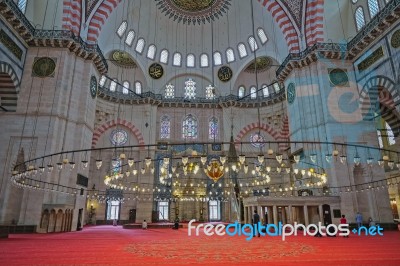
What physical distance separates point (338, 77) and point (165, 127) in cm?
1272

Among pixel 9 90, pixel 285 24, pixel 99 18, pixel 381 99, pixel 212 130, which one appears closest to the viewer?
pixel 9 90

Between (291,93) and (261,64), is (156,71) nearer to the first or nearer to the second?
(261,64)

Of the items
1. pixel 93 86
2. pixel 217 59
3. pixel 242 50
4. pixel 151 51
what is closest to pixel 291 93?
pixel 242 50

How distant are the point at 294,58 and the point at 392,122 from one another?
20.2 feet

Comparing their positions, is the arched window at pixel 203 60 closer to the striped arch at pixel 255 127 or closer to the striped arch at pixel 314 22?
the striped arch at pixel 255 127

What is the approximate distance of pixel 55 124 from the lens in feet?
38.3

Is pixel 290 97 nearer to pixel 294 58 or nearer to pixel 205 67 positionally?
pixel 294 58

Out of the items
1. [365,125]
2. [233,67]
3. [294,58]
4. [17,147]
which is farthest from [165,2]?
[365,125]

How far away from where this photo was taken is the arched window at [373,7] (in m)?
12.3

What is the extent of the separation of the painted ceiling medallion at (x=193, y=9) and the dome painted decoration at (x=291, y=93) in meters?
8.80

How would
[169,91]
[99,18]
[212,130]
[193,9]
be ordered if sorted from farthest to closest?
1. [169,91]
2. [212,130]
3. [193,9]
4. [99,18]

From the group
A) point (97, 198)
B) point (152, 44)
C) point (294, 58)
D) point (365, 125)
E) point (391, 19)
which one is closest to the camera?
point (391, 19)

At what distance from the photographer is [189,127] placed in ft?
72.1

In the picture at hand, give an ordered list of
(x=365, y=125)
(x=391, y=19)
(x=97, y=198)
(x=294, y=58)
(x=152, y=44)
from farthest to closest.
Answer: (x=152, y=44) → (x=97, y=198) → (x=294, y=58) → (x=365, y=125) → (x=391, y=19)
